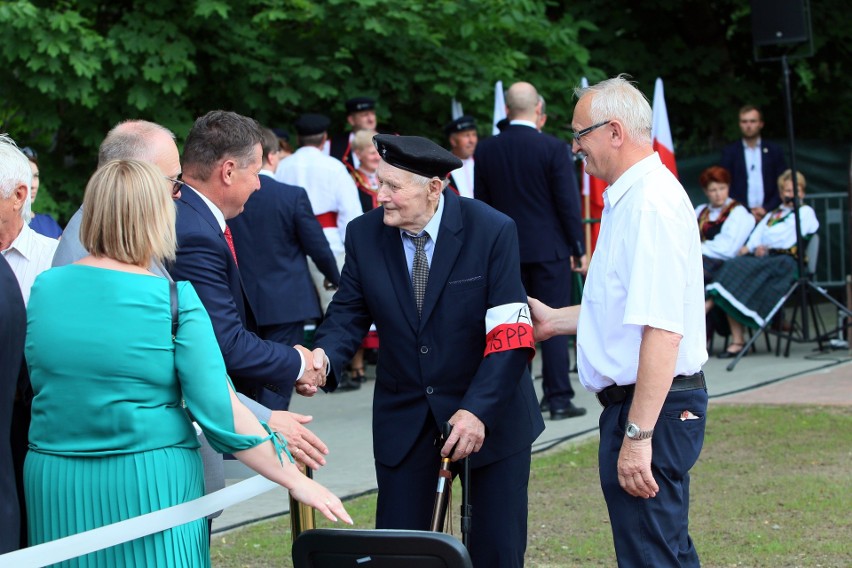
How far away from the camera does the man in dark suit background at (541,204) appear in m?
8.85

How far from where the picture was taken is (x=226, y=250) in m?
4.23

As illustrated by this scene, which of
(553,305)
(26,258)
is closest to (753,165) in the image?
(553,305)

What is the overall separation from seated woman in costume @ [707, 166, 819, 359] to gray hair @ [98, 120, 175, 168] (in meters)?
7.95

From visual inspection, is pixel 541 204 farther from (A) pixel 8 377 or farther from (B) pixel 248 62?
(A) pixel 8 377

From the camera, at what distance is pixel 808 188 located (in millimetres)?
16125

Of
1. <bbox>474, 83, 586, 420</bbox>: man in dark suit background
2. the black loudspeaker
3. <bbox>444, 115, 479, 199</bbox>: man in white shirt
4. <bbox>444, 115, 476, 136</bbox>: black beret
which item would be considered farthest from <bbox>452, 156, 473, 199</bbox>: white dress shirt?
the black loudspeaker

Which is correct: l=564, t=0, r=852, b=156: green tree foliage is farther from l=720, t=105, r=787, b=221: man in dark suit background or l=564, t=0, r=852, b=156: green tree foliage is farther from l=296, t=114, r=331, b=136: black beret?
l=296, t=114, r=331, b=136: black beret

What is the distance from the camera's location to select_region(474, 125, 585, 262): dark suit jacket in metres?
8.88

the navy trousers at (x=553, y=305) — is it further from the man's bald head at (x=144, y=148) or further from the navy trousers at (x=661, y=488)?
the navy trousers at (x=661, y=488)

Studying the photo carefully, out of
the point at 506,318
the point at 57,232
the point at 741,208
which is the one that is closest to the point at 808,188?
the point at 741,208

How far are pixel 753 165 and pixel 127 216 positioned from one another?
1094 centimetres

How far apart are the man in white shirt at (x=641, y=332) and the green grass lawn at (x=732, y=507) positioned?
0.70 m

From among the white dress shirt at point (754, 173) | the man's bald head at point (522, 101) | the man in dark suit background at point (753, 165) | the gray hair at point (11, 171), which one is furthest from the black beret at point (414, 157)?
the white dress shirt at point (754, 173)

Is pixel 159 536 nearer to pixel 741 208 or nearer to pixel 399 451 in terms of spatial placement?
pixel 399 451
